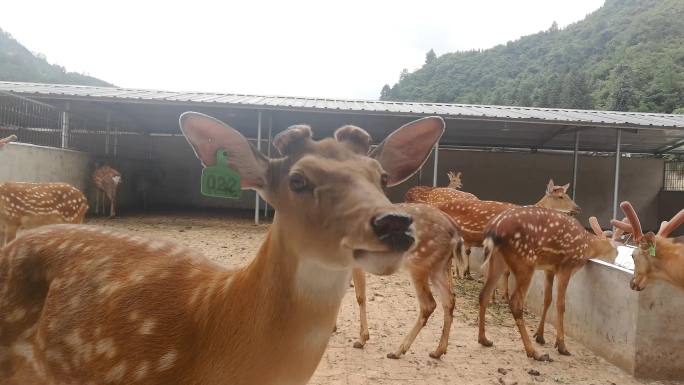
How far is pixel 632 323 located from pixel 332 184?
3703 mm

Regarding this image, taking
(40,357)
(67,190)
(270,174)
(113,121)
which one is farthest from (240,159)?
(113,121)

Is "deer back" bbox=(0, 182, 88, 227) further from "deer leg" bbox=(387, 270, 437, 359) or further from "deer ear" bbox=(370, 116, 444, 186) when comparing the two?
"deer ear" bbox=(370, 116, 444, 186)

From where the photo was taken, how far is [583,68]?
159ft

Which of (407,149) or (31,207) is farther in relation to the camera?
(31,207)

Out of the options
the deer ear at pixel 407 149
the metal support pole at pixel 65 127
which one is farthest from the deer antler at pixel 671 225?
the metal support pole at pixel 65 127

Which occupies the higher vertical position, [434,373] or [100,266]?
[100,266]

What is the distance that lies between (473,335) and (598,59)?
53.8m

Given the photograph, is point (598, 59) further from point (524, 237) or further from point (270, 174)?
point (270, 174)

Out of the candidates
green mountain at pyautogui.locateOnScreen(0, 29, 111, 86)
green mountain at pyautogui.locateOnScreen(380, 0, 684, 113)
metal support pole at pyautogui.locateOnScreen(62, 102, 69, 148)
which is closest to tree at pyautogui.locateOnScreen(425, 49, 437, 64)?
green mountain at pyautogui.locateOnScreen(380, 0, 684, 113)

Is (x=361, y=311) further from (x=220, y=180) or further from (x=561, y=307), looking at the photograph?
(x=220, y=180)

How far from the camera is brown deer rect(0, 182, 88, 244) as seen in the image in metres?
6.52

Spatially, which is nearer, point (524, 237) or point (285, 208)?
point (285, 208)

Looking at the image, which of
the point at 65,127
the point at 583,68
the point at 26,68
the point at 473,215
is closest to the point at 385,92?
the point at 583,68

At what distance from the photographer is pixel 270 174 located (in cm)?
183
